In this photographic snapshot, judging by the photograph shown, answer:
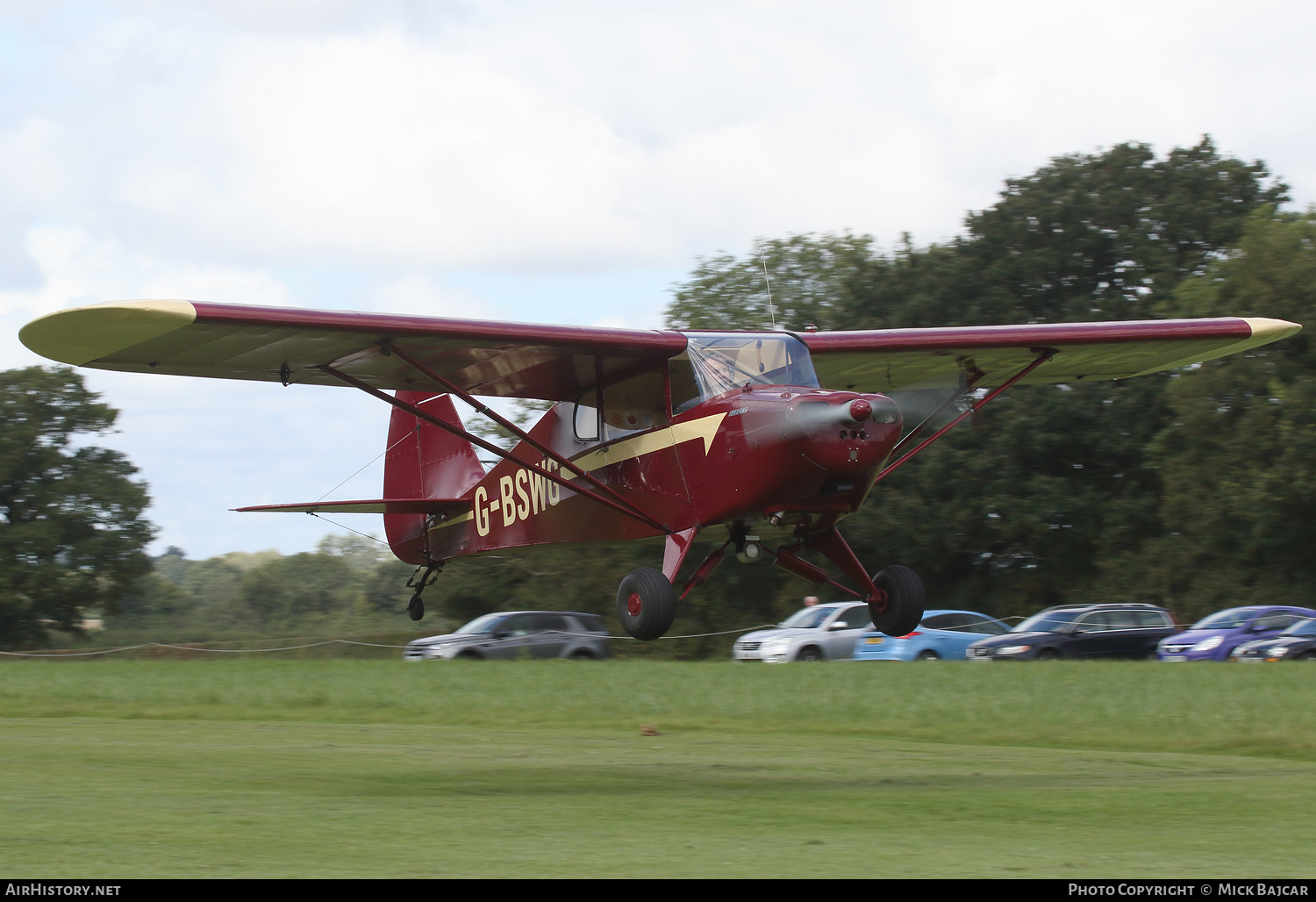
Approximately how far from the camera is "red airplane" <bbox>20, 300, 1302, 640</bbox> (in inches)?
436

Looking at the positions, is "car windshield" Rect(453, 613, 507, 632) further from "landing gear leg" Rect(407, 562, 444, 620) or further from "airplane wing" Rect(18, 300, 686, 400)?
"airplane wing" Rect(18, 300, 686, 400)

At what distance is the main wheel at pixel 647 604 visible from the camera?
37.2ft

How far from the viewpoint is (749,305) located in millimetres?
49188

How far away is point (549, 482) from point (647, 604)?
11.0ft

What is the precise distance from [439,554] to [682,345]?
596 cm

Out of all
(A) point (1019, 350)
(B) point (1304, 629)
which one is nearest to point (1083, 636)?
(B) point (1304, 629)

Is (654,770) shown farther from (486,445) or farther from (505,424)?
(505,424)

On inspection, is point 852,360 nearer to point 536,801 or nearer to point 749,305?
point 536,801

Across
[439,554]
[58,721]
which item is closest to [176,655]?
[58,721]

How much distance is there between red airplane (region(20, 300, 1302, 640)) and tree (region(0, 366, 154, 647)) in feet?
112

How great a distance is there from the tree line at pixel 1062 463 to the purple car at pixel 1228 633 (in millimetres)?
7294

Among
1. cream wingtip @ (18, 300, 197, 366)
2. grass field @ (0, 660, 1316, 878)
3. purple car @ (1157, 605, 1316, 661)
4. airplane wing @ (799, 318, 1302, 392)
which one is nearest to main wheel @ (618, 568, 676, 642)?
grass field @ (0, 660, 1316, 878)

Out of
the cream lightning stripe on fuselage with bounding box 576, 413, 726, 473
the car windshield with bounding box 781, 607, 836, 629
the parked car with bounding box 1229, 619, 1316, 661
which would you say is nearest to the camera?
the cream lightning stripe on fuselage with bounding box 576, 413, 726, 473

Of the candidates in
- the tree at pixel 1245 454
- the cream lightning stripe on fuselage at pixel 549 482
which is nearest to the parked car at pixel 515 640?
the cream lightning stripe on fuselage at pixel 549 482
